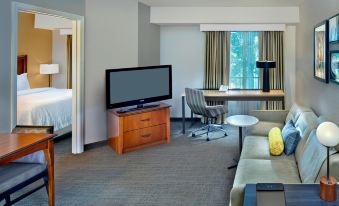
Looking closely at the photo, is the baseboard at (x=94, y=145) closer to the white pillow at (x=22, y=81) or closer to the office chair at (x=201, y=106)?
the office chair at (x=201, y=106)

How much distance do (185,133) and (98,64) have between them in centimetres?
219

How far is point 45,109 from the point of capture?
18.0 ft

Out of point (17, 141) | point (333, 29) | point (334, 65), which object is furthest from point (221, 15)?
point (17, 141)

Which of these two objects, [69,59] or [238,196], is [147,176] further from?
[69,59]

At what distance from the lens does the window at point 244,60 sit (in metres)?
7.12

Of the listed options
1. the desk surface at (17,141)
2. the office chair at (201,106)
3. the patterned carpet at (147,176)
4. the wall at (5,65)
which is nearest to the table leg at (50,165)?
the desk surface at (17,141)

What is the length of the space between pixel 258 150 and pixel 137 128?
212cm

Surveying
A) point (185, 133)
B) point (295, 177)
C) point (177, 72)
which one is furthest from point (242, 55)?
point (295, 177)

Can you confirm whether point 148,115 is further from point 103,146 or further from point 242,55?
point 242,55

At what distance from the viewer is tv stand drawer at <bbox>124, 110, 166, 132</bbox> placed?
513 centimetres

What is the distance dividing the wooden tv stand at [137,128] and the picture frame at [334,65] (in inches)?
110

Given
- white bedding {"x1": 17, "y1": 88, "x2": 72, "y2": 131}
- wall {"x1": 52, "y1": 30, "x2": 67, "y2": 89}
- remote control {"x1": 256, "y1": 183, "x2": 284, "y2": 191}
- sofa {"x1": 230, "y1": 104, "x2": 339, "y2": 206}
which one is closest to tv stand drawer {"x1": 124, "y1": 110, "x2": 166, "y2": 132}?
white bedding {"x1": 17, "y1": 88, "x2": 72, "y2": 131}

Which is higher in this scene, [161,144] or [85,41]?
[85,41]

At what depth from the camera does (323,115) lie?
4.04 m
